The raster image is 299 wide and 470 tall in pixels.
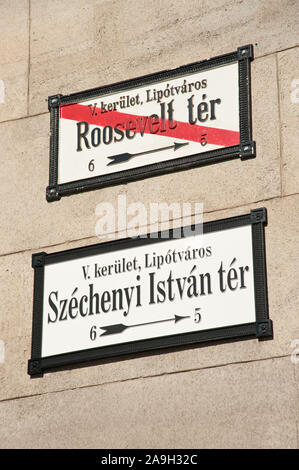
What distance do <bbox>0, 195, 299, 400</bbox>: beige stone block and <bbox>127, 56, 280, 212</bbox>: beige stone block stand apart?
94mm

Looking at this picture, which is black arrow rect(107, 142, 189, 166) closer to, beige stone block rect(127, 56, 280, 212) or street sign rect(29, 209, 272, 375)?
beige stone block rect(127, 56, 280, 212)

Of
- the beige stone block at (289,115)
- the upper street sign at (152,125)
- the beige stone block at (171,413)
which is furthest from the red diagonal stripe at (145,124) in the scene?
the beige stone block at (171,413)

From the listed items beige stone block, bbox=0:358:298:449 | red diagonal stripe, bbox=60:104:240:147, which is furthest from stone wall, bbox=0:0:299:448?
red diagonal stripe, bbox=60:104:240:147

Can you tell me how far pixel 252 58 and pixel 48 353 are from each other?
206cm

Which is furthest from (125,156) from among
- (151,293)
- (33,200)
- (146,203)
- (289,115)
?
(289,115)

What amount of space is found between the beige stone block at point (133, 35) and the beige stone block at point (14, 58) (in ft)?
0.21

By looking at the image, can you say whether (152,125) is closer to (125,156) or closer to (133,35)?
(125,156)

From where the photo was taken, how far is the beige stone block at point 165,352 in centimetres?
616

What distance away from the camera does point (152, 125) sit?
6.98 meters

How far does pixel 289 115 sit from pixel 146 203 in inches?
37.7

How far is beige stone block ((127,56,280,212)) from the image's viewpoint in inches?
257

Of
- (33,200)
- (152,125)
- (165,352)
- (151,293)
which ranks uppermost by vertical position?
(152,125)
